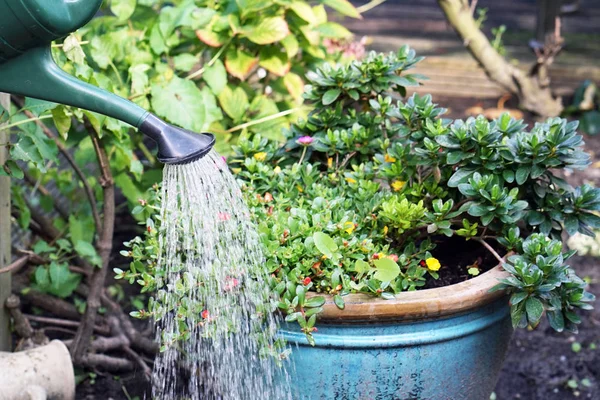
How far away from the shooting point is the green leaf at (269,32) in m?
2.53

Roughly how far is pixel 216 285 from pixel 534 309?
679 millimetres

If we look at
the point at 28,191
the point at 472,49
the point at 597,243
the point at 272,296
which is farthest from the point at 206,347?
the point at 472,49

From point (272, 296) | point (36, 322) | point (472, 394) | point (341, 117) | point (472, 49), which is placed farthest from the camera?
point (472, 49)

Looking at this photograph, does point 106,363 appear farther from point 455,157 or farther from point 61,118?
point 455,157

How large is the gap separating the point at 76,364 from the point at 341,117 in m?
1.12

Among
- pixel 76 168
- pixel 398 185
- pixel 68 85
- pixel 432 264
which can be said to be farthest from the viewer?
pixel 76 168

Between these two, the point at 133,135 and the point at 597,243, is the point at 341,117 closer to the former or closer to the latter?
the point at 133,135

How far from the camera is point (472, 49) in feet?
12.1

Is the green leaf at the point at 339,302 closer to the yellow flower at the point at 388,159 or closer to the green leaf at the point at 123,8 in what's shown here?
the yellow flower at the point at 388,159

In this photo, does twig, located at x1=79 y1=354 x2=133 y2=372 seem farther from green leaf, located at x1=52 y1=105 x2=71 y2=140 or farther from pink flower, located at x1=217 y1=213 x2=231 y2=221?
pink flower, located at x1=217 y1=213 x2=231 y2=221

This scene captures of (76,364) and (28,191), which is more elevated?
(28,191)

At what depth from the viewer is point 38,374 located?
1980mm

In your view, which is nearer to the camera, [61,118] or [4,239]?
[61,118]

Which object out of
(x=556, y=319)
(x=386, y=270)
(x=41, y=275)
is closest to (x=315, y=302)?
(x=386, y=270)
